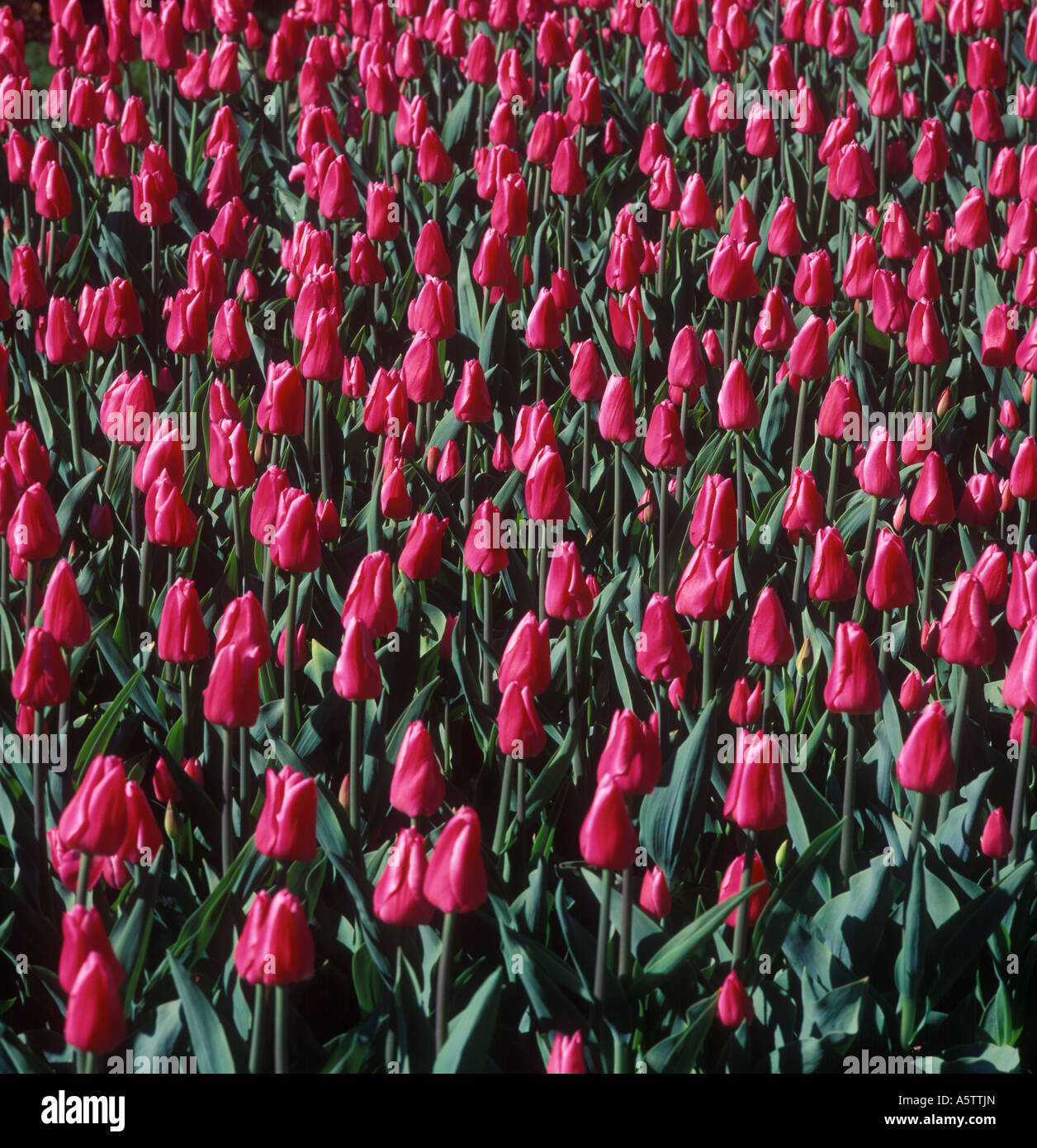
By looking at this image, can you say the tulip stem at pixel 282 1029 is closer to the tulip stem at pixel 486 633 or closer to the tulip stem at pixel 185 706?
the tulip stem at pixel 185 706

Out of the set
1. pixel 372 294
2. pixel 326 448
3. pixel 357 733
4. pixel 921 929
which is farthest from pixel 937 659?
pixel 372 294

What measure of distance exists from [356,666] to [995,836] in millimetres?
1076

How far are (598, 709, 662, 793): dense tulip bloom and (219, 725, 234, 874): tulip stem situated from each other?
667 millimetres

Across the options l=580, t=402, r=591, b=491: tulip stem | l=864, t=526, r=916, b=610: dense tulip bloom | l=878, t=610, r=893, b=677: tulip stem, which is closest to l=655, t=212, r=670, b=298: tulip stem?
l=580, t=402, r=591, b=491: tulip stem

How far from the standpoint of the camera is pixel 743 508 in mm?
3311

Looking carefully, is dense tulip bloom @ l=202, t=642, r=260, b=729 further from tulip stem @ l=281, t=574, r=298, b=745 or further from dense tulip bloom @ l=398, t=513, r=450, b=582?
dense tulip bloom @ l=398, t=513, r=450, b=582

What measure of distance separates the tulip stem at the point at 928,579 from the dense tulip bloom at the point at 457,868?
1.48 meters

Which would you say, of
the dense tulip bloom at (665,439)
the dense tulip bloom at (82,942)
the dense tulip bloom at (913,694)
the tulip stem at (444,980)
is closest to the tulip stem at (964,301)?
the dense tulip bloom at (665,439)

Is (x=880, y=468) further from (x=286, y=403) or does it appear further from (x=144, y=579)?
(x=144, y=579)

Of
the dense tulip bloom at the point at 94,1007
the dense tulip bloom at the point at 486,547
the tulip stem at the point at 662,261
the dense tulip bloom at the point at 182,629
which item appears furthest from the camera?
the tulip stem at the point at 662,261

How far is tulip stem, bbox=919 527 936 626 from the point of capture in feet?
9.48

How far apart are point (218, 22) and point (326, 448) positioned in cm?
299

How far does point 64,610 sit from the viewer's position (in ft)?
7.50

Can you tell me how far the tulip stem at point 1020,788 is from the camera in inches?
87.3
